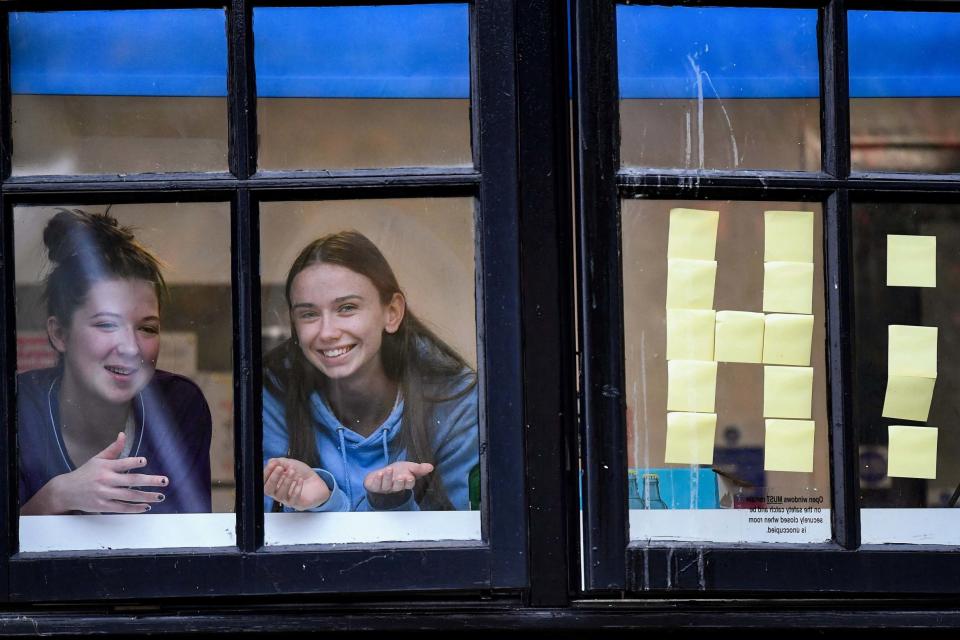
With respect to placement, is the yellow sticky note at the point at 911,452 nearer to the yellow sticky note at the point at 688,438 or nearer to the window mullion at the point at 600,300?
the yellow sticky note at the point at 688,438

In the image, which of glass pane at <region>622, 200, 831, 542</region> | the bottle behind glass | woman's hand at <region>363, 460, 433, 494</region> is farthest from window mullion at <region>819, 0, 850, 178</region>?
woman's hand at <region>363, 460, 433, 494</region>

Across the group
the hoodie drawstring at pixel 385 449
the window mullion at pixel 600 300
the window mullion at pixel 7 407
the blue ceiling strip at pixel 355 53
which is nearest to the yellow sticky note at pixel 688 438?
the window mullion at pixel 600 300

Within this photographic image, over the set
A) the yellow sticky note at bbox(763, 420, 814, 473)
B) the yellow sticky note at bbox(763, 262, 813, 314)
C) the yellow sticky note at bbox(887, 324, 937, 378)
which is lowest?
the yellow sticky note at bbox(763, 420, 814, 473)

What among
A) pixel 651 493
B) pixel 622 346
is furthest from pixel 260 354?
pixel 651 493

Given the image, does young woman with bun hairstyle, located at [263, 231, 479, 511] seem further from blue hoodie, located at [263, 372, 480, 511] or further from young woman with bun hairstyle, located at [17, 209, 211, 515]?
young woman with bun hairstyle, located at [17, 209, 211, 515]

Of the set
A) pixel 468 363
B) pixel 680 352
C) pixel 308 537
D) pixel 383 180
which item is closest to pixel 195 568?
pixel 308 537

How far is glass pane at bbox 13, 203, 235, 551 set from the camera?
7.25 feet

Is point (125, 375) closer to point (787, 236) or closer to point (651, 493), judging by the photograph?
point (651, 493)

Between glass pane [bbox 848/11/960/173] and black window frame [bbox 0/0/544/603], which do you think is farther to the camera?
glass pane [bbox 848/11/960/173]

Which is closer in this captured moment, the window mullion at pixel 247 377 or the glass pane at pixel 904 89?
the window mullion at pixel 247 377

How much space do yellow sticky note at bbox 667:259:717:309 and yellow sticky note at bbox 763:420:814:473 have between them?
33 centimetres

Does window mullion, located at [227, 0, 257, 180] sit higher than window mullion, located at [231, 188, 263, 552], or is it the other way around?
window mullion, located at [227, 0, 257, 180]

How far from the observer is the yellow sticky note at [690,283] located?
7.32 ft

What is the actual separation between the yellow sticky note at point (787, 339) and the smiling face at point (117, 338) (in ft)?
4.72
